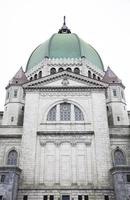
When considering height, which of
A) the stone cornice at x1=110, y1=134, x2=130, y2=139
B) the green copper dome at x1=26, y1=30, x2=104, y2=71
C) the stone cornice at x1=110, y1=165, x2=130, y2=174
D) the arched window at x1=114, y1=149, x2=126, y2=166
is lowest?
the stone cornice at x1=110, y1=165, x2=130, y2=174

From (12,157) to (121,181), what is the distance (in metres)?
12.5

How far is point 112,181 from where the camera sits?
87.4ft

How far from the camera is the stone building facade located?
85.7 feet

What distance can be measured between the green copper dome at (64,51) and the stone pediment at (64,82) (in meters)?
11.4

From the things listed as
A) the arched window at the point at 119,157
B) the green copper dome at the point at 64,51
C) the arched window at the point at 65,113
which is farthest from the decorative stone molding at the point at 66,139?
the green copper dome at the point at 64,51

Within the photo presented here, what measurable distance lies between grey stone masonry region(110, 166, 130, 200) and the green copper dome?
2362cm

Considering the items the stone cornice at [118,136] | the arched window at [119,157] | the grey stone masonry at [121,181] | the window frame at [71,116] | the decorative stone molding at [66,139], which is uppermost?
the window frame at [71,116]

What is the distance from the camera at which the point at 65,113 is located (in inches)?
1257

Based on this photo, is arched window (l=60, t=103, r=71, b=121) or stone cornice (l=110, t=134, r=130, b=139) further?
arched window (l=60, t=103, r=71, b=121)

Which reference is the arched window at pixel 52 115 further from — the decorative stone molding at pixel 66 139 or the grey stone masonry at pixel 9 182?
the grey stone masonry at pixel 9 182

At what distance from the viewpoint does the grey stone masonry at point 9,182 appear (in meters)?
24.7

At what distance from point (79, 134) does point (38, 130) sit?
4.74 m

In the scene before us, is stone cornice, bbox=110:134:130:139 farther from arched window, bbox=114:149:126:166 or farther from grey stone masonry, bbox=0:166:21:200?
grey stone masonry, bbox=0:166:21:200

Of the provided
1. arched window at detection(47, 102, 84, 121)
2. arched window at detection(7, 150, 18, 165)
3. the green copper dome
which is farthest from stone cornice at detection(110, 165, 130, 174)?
the green copper dome
